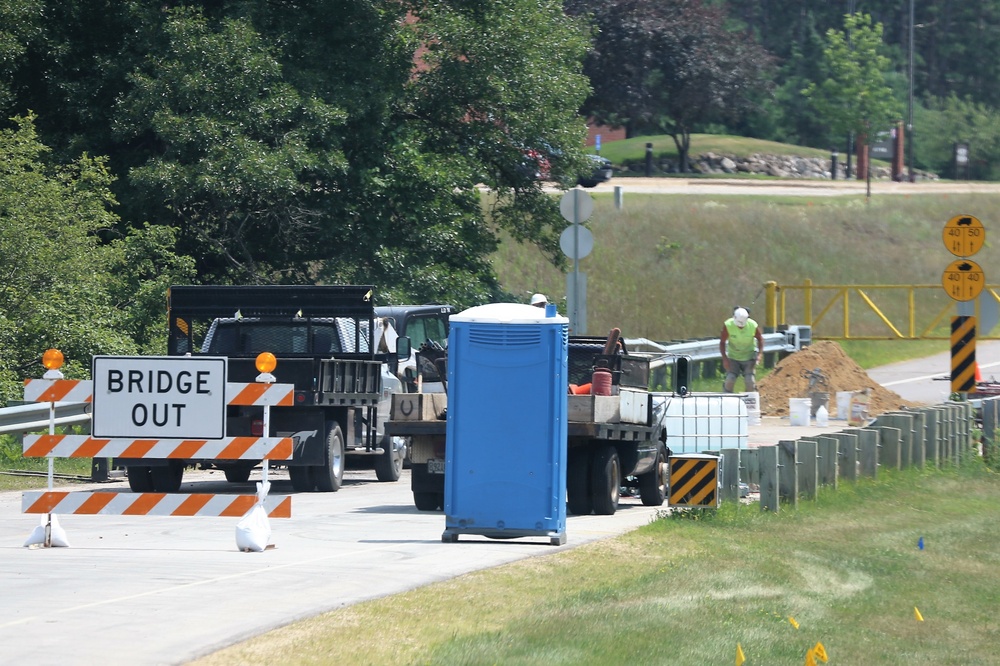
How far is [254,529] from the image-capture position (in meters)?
12.5

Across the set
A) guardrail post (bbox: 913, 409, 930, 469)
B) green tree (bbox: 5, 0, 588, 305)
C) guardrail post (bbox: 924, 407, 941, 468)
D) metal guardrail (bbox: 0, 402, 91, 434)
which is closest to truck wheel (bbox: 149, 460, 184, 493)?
metal guardrail (bbox: 0, 402, 91, 434)

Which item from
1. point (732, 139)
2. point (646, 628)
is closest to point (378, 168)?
point (646, 628)

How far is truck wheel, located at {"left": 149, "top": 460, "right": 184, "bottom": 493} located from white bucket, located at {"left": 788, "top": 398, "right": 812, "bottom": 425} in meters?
12.6

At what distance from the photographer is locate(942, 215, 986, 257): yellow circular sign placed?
22.0 m

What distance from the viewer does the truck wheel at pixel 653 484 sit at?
17516 millimetres

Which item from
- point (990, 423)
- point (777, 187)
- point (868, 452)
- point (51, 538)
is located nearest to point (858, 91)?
point (777, 187)

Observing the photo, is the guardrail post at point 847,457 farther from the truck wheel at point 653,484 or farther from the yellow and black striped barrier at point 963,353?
the yellow and black striped barrier at point 963,353

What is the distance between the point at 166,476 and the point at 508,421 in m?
6.72

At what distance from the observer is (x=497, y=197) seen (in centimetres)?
3209

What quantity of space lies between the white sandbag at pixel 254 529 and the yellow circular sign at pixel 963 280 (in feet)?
40.7

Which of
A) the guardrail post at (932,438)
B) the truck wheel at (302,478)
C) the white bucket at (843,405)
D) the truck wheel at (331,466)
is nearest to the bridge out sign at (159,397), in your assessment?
the truck wheel at (331,466)

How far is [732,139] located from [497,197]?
44.5 meters

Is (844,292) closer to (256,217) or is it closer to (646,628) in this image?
(256,217)

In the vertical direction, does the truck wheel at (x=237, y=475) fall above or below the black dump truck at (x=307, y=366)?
below
